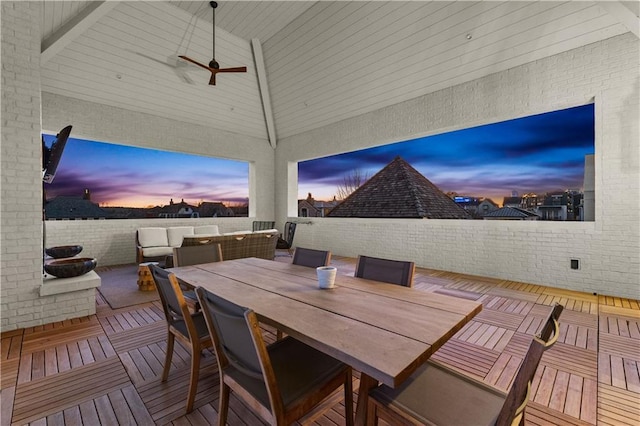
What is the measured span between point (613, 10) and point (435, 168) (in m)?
3.80

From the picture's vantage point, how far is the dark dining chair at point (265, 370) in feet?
3.38

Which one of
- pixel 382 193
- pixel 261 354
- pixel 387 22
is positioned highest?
pixel 387 22

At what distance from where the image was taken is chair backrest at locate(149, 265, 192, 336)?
5.04ft

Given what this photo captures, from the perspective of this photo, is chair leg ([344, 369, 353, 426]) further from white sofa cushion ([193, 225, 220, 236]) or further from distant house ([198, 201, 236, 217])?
distant house ([198, 201, 236, 217])

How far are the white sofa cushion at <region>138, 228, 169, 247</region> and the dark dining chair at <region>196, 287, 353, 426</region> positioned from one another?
5.10 m

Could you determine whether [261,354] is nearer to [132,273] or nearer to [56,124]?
[132,273]

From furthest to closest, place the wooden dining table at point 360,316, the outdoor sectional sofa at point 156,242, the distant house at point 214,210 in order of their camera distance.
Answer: the distant house at point 214,210, the outdoor sectional sofa at point 156,242, the wooden dining table at point 360,316

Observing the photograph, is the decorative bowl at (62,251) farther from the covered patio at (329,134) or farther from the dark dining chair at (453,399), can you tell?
the dark dining chair at (453,399)

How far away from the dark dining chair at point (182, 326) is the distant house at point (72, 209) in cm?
568

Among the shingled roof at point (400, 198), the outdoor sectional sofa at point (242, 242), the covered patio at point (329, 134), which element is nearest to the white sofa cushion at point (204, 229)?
the covered patio at point (329, 134)

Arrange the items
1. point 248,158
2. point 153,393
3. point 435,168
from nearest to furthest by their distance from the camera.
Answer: point 153,393
point 435,168
point 248,158

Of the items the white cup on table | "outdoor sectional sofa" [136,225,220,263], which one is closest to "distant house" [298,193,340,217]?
"outdoor sectional sofa" [136,225,220,263]

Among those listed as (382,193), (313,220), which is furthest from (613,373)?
(313,220)

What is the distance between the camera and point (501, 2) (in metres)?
3.76
